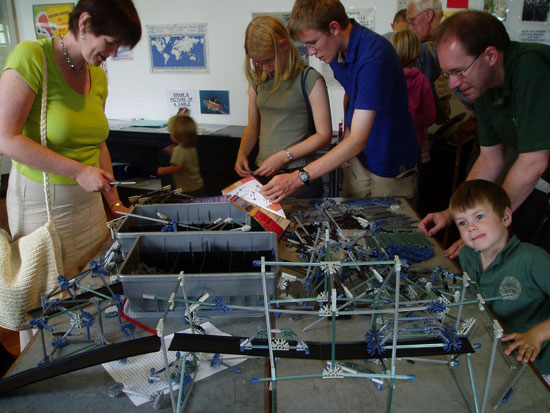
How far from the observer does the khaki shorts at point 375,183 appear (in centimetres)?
217

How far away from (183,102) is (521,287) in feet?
11.7

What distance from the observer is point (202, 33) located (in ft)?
Answer: 12.9

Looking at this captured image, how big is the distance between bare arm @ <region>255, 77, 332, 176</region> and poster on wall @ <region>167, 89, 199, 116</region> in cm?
231

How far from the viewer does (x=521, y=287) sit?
1.38 meters

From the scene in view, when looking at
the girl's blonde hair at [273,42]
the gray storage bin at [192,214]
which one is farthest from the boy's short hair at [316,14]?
the gray storage bin at [192,214]

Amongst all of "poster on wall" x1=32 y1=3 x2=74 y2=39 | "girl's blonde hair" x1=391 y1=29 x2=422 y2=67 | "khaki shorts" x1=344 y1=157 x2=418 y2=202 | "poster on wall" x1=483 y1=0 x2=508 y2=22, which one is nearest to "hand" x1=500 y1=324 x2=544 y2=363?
"khaki shorts" x1=344 y1=157 x2=418 y2=202

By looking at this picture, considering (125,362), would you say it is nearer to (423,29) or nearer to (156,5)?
(423,29)

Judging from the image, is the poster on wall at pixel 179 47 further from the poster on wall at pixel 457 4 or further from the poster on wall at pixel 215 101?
the poster on wall at pixel 457 4

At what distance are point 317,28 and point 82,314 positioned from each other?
55.9 inches

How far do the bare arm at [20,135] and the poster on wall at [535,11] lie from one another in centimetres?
345

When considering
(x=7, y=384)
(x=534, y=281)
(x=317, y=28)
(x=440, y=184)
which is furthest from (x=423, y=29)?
(x=7, y=384)

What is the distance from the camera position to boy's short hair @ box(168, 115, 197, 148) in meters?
3.07

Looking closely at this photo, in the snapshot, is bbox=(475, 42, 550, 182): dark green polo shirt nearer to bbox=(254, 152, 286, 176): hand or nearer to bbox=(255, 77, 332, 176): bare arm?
bbox=(255, 77, 332, 176): bare arm

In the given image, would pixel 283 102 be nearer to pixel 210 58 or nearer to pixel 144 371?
pixel 144 371
